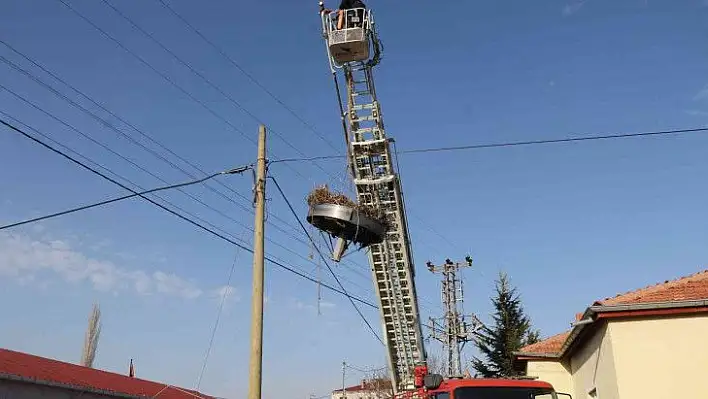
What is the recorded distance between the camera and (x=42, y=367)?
21.8 meters

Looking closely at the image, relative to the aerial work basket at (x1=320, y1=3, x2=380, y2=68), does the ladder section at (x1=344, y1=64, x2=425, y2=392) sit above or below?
below

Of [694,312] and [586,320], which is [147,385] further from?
[694,312]

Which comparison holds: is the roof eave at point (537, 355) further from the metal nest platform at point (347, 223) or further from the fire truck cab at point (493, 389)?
the fire truck cab at point (493, 389)

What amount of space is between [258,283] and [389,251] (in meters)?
5.93

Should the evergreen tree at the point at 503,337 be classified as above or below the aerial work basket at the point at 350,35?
below

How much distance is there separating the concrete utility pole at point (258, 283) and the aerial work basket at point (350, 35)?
3.82 meters

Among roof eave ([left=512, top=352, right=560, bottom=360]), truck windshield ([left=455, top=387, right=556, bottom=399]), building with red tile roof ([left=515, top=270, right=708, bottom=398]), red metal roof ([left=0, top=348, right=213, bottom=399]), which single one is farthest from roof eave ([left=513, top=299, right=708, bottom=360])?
red metal roof ([left=0, top=348, right=213, bottom=399])

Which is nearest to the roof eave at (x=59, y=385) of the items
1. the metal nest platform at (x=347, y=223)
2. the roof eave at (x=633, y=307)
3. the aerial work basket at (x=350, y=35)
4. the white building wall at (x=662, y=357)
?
the metal nest platform at (x=347, y=223)

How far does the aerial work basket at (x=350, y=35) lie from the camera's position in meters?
16.5

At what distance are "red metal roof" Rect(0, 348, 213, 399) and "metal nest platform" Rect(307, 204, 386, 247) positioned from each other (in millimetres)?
9750

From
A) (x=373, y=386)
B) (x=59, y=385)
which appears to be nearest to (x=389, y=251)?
(x=59, y=385)

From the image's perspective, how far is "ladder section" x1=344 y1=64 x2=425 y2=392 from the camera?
17547 mm

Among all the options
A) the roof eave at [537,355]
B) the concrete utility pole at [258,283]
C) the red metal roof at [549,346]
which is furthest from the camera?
the red metal roof at [549,346]

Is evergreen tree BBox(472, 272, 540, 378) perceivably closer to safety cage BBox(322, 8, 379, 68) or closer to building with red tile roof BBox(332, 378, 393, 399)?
building with red tile roof BBox(332, 378, 393, 399)
